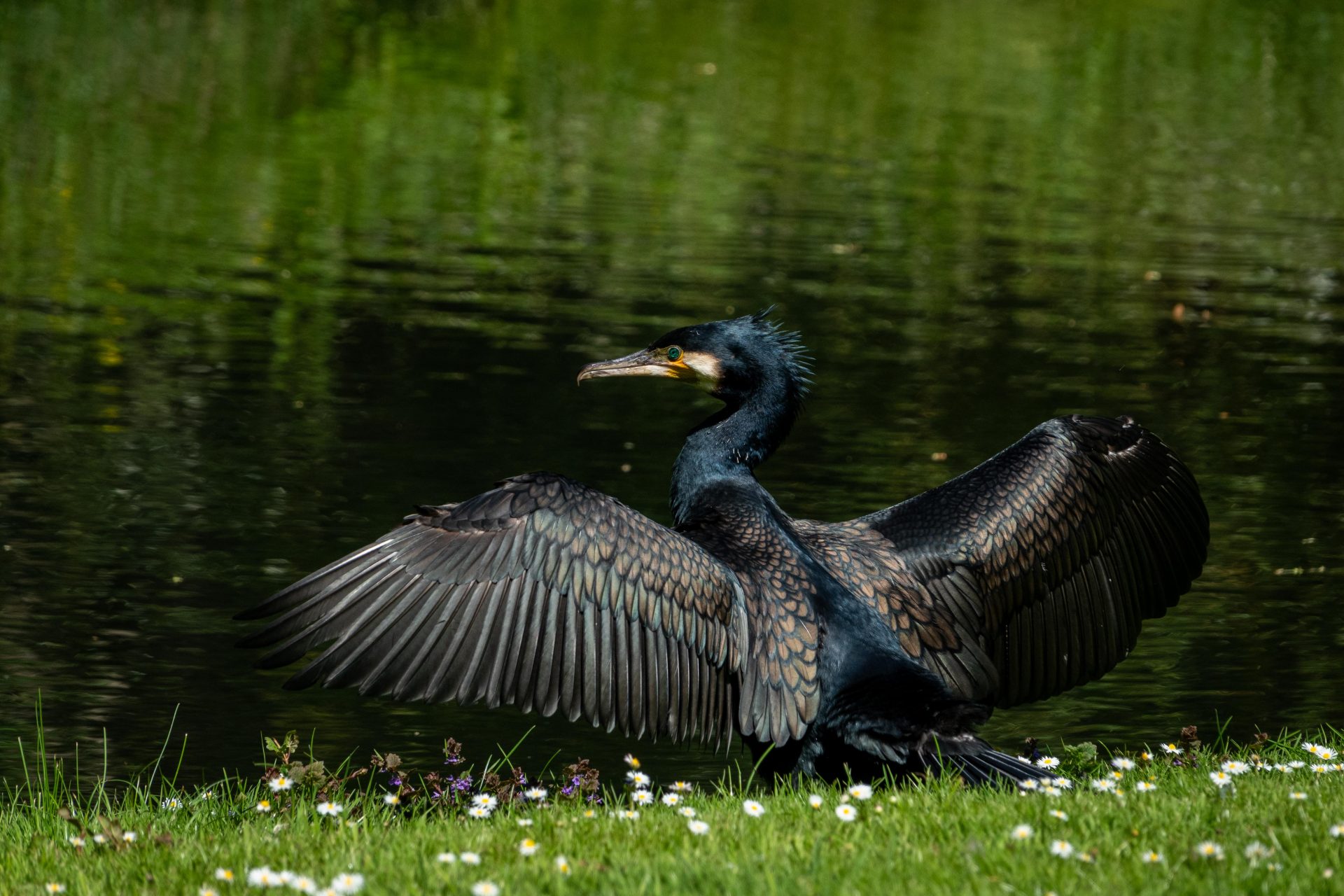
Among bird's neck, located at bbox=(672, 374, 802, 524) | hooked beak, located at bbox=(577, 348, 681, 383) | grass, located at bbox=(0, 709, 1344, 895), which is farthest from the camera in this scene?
hooked beak, located at bbox=(577, 348, 681, 383)

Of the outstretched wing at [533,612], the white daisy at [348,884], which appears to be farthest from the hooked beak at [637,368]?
the white daisy at [348,884]

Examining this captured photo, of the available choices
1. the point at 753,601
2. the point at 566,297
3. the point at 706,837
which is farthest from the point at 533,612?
the point at 566,297

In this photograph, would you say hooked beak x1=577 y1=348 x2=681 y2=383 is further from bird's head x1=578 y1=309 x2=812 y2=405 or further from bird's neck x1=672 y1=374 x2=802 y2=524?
bird's neck x1=672 y1=374 x2=802 y2=524

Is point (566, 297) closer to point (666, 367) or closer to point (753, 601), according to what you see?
point (666, 367)

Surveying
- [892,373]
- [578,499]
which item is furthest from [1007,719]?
[892,373]

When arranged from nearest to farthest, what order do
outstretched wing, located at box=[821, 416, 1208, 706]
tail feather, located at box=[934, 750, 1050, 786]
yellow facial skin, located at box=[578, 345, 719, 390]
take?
tail feather, located at box=[934, 750, 1050, 786]
outstretched wing, located at box=[821, 416, 1208, 706]
yellow facial skin, located at box=[578, 345, 719, 390]

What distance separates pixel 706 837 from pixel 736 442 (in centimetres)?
221

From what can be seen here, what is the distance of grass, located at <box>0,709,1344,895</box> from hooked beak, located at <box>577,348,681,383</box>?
1.73 metres

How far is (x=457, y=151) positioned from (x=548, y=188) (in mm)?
2401

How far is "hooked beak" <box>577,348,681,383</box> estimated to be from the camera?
713cm

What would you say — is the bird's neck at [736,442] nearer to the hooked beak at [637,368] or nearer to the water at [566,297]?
the hooked beak at [637,368]

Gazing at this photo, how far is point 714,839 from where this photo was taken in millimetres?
4711

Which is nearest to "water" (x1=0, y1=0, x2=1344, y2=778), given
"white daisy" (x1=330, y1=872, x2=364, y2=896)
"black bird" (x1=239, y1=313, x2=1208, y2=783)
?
"black bird" (x1=239, y1=313, x2=1208, y2=783)

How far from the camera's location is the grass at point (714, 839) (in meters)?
4.30
